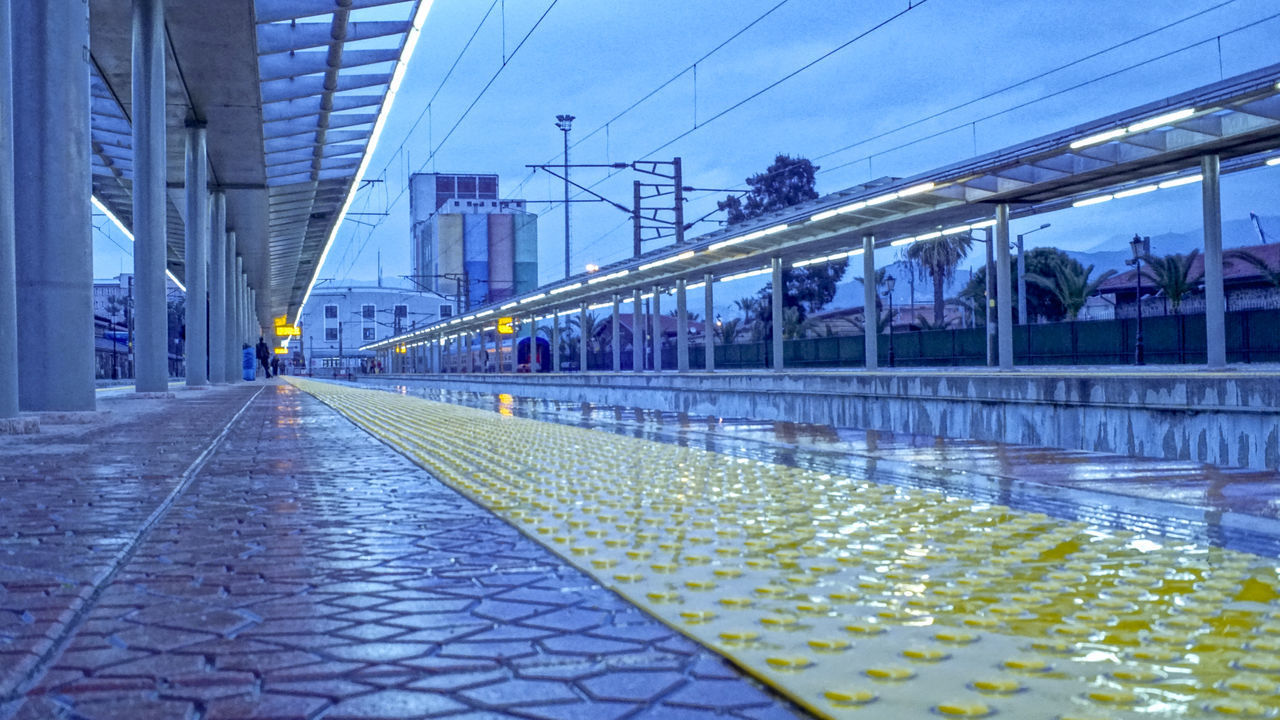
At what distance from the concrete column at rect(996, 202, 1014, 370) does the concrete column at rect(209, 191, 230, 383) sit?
24.7 meters

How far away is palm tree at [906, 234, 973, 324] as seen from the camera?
6594 cm

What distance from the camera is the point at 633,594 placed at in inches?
139

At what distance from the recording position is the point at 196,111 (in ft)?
88.3

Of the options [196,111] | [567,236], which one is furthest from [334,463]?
[567,236]

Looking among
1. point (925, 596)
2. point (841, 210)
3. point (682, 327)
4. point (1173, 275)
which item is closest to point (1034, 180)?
point (841, 210)

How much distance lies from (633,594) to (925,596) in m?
0.91

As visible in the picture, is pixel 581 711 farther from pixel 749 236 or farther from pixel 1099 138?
pixel 749 236

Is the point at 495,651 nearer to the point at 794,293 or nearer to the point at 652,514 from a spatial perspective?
the point at 652,514

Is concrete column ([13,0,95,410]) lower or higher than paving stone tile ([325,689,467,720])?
higher

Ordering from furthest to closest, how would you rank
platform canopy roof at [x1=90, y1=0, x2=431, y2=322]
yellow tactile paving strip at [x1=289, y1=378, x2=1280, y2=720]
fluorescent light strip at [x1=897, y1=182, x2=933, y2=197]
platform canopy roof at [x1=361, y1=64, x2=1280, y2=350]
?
platform canopy roof at [x1=90, y1=0, x2=431, y2=322]
fluorescent light strip at [x1=897, y1=182, x2=933, y2=197]
platform canopy roof at [x1=361, y1=64, x2=1280, y2=350]
yellow tactile paving strip at [x1=289, y1=378, x2=1280, y2=720]

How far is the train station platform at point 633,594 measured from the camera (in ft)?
8.14

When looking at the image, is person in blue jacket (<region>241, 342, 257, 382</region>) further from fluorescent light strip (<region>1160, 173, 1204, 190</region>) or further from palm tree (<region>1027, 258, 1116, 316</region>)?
fluorescent light strip (<region>1160, 173, 1204, 190</region>)

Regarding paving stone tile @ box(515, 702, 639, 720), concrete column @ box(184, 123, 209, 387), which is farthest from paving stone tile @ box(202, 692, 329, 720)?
concrete column @ box(184, 123, 209, 387)

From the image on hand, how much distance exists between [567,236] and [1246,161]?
109ft
